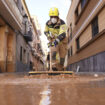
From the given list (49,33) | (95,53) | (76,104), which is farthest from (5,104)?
(95,53)

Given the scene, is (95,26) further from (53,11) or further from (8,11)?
(8,11)

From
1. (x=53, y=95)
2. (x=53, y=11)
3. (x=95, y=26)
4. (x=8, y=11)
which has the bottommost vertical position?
(x=53, y=95)

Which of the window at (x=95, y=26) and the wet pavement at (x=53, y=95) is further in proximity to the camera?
the window at (x=95, y=26)

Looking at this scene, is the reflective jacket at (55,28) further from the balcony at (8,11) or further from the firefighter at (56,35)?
the balcony at (8,11)

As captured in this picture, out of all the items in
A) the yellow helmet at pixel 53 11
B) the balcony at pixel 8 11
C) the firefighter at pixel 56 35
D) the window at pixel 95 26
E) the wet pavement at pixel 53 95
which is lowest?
the wet pavement at pixel 53 95

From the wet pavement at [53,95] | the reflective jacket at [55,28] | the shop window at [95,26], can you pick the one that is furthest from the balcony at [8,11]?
the wet pavement at [53,95]

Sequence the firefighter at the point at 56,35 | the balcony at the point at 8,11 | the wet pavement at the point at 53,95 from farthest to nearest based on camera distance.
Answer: the balcony at the point at 8,11, the firefighter at the point at 56,35, the wet pavement at the point at 53,95

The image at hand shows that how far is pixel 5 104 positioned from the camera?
0.82 m

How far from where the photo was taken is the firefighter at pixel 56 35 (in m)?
4.66

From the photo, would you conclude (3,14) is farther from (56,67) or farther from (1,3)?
(56,67)

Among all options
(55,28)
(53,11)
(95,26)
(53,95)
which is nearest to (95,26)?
(95,26)

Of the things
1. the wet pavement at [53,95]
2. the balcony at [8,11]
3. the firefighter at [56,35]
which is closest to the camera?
the wet pavement at [53,95]

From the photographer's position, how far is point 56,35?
4859 mm

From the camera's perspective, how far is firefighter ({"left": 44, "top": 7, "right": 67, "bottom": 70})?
466 centimetres
